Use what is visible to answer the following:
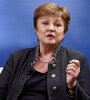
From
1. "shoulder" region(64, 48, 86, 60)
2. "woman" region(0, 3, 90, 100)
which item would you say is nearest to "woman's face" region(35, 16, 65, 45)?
"woman" region(0, 3, 90, 100)

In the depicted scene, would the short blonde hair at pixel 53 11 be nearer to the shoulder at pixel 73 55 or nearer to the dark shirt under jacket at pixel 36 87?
the shoulder at pixel 73 55

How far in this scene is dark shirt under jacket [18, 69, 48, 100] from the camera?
114 cm

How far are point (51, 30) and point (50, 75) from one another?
0.77 feet

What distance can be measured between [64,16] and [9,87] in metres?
0.50

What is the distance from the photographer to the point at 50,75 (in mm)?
1148

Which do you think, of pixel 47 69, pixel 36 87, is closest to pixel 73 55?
pixel 47 69

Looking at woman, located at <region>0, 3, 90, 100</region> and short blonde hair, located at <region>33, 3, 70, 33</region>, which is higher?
short blonde hair, located at <region>33, 3, 70, 33</region>

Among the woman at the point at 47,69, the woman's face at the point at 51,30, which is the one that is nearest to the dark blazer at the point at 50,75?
the woman at the point at 47,69

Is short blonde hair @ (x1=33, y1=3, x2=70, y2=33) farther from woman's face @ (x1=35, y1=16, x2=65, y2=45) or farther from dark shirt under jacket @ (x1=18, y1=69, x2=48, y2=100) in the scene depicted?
dark shirt under jacket @ (x1=18, y1=69, x2=48, y2=100)

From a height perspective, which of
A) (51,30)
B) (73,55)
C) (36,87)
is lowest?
(36,87)

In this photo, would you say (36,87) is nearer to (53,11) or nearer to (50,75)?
(50,75)

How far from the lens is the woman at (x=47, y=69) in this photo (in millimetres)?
1127

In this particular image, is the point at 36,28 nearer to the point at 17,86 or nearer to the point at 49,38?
the point at 49,38

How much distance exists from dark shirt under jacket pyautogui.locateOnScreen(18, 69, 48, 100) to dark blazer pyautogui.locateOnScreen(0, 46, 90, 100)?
23 mm
